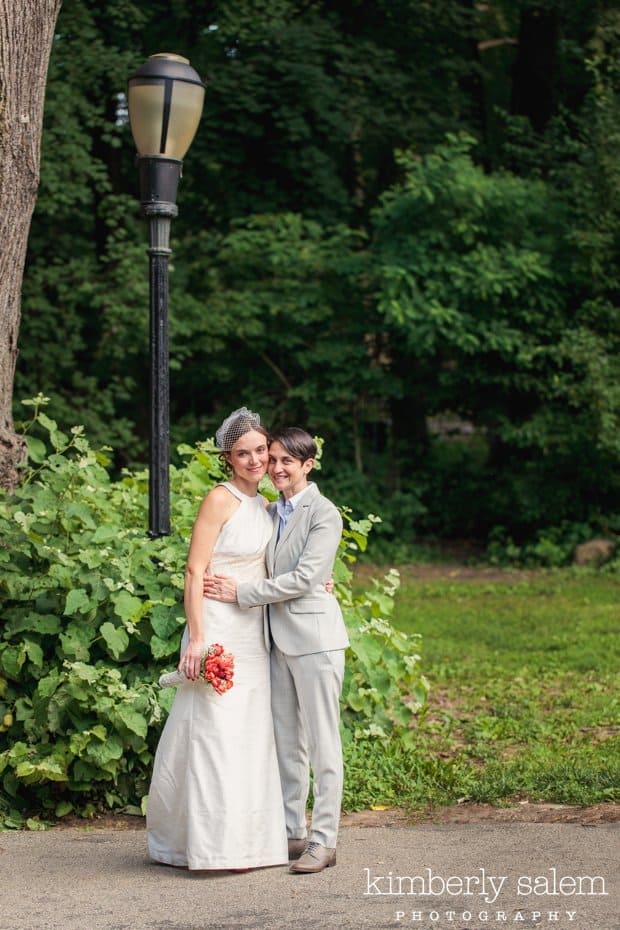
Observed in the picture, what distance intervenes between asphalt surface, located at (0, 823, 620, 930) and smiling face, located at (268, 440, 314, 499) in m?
1.55

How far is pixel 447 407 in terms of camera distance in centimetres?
1694

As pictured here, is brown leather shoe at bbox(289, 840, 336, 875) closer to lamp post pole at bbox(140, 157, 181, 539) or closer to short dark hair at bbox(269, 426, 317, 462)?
short dark hair at bbox(269, 426, 317, 462)

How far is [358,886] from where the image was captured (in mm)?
4539

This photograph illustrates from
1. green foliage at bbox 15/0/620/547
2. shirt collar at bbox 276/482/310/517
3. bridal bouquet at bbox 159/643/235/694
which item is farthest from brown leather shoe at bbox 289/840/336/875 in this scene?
green foliage at bbox 15/0/620/547

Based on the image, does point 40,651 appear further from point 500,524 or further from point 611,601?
point 500,524

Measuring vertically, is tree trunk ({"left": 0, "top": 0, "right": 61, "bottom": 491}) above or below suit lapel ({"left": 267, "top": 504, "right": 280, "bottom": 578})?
above

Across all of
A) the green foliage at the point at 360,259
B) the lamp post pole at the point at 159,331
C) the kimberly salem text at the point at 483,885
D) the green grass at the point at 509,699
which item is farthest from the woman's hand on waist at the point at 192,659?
the green foliage at the point at 360,259

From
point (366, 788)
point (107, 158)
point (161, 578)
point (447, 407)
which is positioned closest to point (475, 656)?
point (366, 788)

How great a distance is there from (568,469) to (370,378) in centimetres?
290

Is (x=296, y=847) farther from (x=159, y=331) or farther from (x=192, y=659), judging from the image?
(x=159, y=331)

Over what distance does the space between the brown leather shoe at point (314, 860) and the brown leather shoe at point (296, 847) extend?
0.17 meters

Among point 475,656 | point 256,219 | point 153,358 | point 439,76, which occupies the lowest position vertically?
point 475,656

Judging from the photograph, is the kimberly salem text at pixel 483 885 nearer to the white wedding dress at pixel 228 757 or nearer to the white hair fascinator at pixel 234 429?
the white wedding dress at pixel 228 757

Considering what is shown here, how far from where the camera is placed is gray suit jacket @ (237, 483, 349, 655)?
4.80 metres
